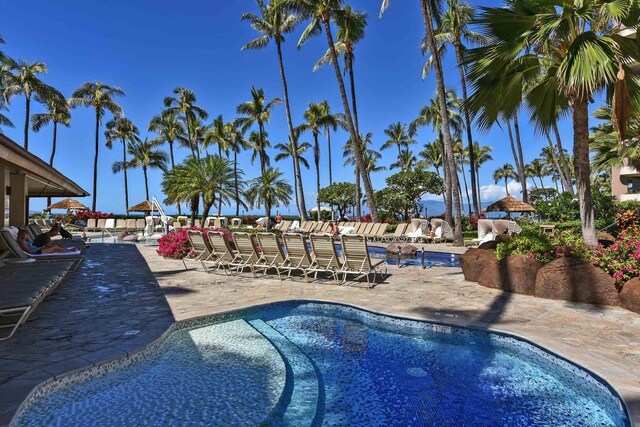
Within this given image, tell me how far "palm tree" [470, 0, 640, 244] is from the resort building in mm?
7395

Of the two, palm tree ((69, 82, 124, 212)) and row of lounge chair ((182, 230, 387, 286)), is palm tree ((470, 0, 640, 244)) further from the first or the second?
palm tree ((69, 82, 124, 212))

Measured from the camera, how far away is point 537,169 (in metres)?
77.8

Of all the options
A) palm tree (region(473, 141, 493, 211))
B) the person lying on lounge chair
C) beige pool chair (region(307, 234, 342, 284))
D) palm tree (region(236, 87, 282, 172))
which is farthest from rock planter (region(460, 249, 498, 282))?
palm tree (region(473, 141, 493, 211))

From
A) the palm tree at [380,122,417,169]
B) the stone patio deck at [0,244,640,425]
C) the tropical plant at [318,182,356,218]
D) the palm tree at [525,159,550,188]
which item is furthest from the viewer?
the palm tree at [525,159,550,188]

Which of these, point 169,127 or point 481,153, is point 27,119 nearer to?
point 169,127

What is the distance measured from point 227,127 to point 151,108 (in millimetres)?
9597

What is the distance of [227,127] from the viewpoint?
4509 cm

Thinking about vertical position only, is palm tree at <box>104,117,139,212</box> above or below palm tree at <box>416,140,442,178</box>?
above

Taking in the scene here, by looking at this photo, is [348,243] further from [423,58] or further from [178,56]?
[423,58]

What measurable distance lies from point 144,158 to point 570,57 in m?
48.2

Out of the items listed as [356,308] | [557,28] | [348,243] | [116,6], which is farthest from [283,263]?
[116,6]

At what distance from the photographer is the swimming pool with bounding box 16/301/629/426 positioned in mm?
2791

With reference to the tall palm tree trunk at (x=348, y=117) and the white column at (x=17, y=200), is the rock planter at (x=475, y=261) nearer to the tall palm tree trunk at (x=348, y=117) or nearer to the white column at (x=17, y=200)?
the tall palm tree trunk at (x=348, y=117)

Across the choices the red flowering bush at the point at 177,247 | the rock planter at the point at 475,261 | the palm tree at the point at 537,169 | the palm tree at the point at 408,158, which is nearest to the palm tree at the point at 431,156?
the palm tree at the point at 408,158
